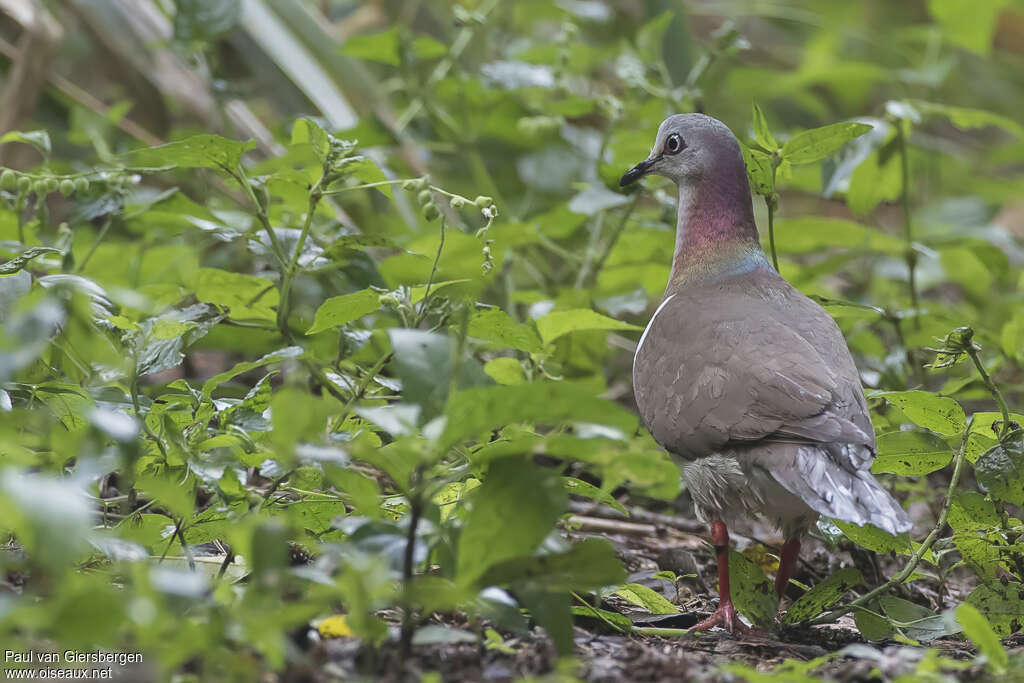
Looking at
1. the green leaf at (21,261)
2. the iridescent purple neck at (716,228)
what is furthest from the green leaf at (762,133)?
the green leaf at (21,261)

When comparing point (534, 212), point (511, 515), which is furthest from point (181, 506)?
point (534, 212)

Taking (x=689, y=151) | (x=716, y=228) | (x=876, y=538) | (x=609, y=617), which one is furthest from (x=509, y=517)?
(x=689, y=151)

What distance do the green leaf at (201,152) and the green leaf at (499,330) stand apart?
30.2 inches

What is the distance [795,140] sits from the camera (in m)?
2.95

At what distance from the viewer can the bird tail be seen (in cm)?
232

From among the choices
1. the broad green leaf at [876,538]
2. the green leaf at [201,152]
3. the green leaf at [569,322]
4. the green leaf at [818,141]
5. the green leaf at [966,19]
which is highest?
the green leaf at [966,19]

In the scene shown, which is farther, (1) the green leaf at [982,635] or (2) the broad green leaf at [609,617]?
(2) the broad green leaf at [609,617]

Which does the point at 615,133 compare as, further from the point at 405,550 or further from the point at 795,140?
the point at 405,550

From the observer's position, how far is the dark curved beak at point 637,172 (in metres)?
3.56

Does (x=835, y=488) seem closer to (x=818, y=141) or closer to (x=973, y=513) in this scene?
(x=973, y=513)

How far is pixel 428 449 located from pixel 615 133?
2822mm

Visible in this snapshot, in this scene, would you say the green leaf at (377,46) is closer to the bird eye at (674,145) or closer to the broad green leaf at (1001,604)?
the bird eye at (674,145)

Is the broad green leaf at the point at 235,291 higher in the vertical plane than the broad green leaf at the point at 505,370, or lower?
higher

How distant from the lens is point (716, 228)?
338 centimetres
